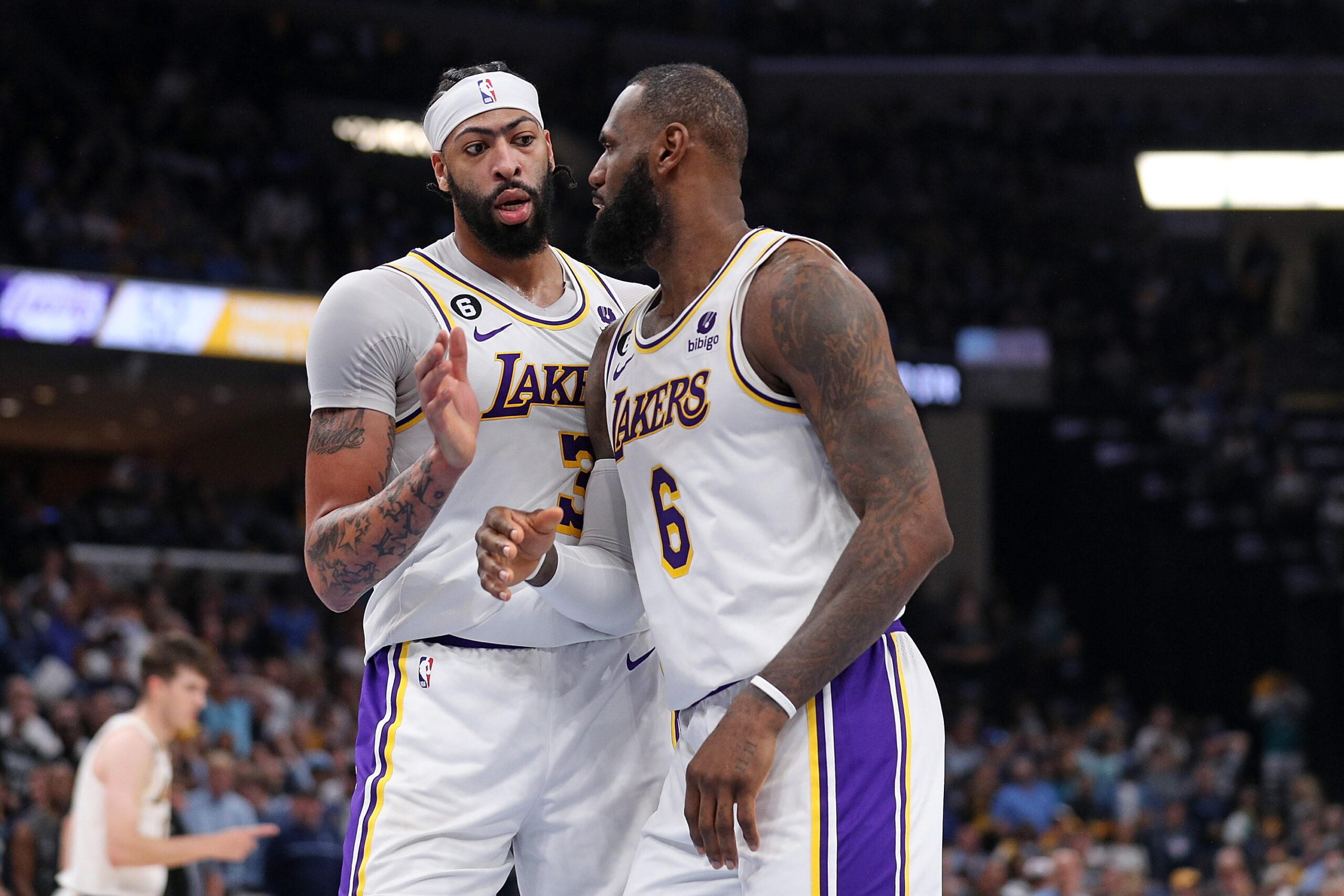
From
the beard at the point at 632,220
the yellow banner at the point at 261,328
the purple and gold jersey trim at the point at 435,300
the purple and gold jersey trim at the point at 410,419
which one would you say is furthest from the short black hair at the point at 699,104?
the yellow banner at the point at 261,328

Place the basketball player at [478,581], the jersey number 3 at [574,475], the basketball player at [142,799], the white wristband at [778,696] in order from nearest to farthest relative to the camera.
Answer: the white wristband at [778,696] < the basketball player at [478,581] < the jersey number 3 at [574,475] < the basketball player at [142,799]

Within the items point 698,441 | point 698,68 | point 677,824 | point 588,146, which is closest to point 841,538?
point 698,441

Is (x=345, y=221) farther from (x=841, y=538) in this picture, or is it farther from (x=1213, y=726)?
(x=841, y=538)

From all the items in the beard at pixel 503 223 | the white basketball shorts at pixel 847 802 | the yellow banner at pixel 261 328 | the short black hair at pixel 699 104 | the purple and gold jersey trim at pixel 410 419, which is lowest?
the white basketball shorts at pixel 847 802

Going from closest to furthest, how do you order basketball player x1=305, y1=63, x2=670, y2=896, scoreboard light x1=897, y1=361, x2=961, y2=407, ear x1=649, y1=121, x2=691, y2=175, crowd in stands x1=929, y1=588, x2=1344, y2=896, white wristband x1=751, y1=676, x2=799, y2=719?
1. white wristband x1=751, y1=676, x2=799, y2=719
2. ear x1=649, y1=121, x2=691, y2=175
3. basketball player x1=305, y1=63, x2=670, y2=896
4. crowd in stands x1=929, y1=588, x2=1344, y2=896
5. scoreboard light x1=897, y1=361, x2=961, y2=407

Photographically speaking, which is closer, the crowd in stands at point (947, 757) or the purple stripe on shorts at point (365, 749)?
the purple stripe on shorts at point (365, 749)

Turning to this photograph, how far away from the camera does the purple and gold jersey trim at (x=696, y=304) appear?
11.9 ft

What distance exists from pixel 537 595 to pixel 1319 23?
2823cm

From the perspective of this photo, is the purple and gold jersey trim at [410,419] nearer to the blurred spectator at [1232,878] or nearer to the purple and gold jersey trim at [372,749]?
the purple and gold jersey trim at [372,749]

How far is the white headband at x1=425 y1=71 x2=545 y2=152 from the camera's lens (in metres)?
4.15

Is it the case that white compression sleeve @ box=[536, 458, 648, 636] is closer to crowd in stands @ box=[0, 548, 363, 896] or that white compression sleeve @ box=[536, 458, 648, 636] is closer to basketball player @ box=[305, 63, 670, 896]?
basketball player @ box=[305, 63, 670, 896]

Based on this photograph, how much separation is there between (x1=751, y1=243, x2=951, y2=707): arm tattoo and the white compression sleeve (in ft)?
2.34

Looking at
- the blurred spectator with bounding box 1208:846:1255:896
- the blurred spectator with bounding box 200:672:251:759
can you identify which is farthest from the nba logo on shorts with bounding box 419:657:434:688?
the blurred spectator with bounding box 1208:846:1255:896

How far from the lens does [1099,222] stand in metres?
27.8
